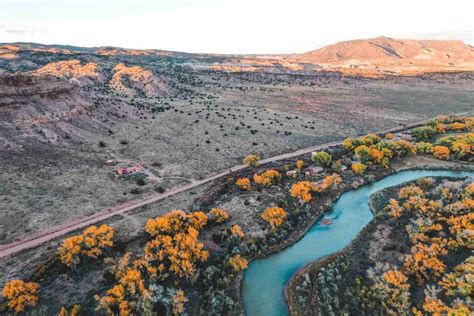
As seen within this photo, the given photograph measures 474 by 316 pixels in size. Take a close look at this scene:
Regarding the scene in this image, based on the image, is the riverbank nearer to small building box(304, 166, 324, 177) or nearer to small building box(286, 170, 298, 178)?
small building box(304, 166, 324, 177)

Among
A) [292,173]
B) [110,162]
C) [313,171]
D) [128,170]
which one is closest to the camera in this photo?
[128,170]

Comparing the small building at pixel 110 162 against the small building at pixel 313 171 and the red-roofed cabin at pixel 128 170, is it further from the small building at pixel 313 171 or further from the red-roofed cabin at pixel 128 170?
the small building at pixel 313 171

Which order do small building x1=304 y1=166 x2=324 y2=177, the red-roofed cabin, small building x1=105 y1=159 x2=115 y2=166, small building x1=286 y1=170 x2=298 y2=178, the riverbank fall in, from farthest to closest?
small building x1=105 y1=159 x2=115 y2=166 → small building x1=304 y1=166 x2=324 y2=177 → small building x1=286 y1=170 x2=298 y2=178 → the red-roofed cabin → the riverbank

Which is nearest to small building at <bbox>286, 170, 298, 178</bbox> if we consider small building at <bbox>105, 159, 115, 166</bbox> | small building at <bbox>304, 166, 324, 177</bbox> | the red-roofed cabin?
small building at <bbox>304, 166, 324, 177</bbox>

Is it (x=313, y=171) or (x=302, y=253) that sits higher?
(x=313, y=171)

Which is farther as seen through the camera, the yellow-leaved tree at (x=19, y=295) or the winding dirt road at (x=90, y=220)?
the winding dirt road at (x=90, y=220)

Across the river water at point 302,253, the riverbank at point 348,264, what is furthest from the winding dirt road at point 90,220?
the riverbank at point 348,264

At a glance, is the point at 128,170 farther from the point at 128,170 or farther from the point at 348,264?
the point at 348,264

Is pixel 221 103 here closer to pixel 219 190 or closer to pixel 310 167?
pixel 310 167

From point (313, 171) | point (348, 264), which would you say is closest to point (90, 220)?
point (348, 264)
